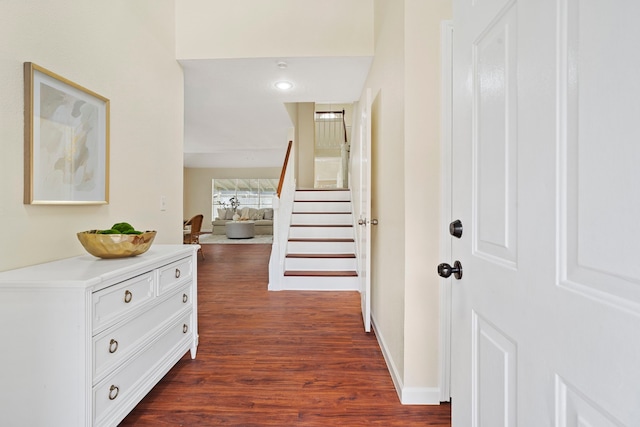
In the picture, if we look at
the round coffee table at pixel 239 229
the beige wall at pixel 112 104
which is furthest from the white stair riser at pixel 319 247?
the round coffee table at pixel 239 229

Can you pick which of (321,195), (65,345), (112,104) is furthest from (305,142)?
(65,345)

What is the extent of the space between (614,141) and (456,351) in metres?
0.74

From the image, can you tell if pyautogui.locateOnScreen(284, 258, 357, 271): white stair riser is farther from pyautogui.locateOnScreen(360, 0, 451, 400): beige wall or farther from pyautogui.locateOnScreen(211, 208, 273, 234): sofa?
pyautogui.locateOnScreen(211, 208, 273, 234): sofa

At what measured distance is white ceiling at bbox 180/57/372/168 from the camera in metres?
2.82

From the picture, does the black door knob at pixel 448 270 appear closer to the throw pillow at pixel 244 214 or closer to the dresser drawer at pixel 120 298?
the dresser drawer at pixel 120 298

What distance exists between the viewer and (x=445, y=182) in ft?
5.50

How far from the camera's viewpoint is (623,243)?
42cm

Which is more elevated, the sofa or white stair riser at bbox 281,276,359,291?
the sofa

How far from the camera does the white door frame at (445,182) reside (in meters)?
1.67

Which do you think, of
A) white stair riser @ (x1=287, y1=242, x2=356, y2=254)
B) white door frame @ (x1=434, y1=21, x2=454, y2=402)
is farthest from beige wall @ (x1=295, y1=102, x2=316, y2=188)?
white door frame @ (x1=434, y1=21, x2=454, y2=402)

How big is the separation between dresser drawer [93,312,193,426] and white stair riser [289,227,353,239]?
2743 mm

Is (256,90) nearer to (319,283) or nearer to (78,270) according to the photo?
(319,283)

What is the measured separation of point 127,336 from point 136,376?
0.75ft

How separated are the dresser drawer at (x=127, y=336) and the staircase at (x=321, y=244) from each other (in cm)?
215
